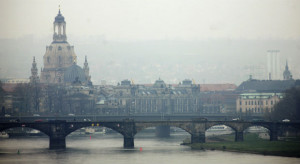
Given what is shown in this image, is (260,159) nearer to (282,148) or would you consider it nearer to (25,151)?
(282,148)

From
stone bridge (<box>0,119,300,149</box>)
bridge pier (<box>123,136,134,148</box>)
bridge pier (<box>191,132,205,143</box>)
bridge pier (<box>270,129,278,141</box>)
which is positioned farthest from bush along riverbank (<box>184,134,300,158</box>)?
bridge pier (<box>123,136,134,148</box>)

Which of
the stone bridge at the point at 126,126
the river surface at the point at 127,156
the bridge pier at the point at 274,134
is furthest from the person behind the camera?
the bridge pier at the point at 274,134

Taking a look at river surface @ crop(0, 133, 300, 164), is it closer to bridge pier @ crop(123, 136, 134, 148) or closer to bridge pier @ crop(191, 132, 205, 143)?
bridge pier @ crop(123, 136, 134, 148)

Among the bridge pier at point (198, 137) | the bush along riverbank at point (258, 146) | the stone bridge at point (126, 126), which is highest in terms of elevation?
the stone bridge at point (126, 126)

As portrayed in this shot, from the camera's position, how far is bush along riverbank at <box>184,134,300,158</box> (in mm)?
167500

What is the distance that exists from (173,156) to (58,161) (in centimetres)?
2105

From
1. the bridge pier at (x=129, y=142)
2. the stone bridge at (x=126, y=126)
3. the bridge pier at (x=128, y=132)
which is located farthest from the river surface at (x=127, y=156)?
the stone bridge at (x=126, y=126)

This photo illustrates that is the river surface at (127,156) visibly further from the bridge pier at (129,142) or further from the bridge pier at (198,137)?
the bridge pier at (198,137)

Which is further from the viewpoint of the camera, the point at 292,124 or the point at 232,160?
the point at 292,124

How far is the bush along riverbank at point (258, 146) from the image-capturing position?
167500 millimetres

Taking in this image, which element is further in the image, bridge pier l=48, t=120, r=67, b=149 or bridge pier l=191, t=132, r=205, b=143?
bridge pier l=191, t=132, r=205, b=143

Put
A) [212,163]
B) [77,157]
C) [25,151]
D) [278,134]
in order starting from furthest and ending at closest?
1. [278,134]
2. [25,151]
3. [77,157]
4. [212,163]

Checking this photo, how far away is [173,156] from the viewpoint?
17050 centimetres

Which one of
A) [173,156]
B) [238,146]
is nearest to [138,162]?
[173,156]
